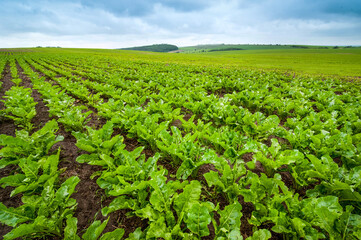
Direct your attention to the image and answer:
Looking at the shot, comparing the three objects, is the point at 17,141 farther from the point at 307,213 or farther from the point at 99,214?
the point at 307,213

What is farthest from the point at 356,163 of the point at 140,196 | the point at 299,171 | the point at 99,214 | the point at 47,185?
the point at 47,185

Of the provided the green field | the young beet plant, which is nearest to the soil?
the young beet plant

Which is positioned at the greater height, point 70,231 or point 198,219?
point 198,219

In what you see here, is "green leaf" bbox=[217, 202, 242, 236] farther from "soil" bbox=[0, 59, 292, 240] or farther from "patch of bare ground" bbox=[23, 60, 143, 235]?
"patch of bare ground" bbox=[23, 60, 143, 235]

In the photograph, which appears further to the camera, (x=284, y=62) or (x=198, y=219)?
(x=284, y=62)

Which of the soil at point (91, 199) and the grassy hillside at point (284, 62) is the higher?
the grassy hillside at point (284, 62)

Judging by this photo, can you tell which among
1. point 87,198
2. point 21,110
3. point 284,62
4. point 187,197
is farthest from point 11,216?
point 284,62

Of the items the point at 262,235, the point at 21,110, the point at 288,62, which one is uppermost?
the point at 288,62

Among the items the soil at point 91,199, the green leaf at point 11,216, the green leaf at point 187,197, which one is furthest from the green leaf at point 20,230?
the green leaf at point 187,197

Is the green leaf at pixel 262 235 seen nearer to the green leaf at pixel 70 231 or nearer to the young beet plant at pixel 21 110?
A: the green leaf at pixel 70 231

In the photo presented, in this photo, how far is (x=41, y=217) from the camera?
1945 mm

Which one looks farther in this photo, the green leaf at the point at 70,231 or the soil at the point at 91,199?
the soil at the point at 91,199

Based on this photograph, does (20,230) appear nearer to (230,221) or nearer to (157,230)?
(157,230)

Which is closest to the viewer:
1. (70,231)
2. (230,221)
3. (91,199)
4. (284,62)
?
(70,231)
